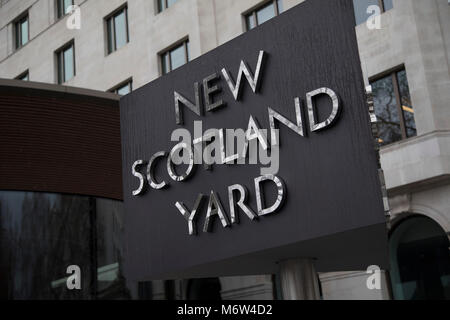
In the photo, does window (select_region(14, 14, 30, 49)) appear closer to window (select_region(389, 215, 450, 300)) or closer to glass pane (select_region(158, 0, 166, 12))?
glass pane (select_region(158, 0, 166, 12))

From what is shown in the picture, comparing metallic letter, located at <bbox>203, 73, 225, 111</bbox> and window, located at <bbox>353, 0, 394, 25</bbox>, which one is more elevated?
window, located at <bbox>353, 0, 394, 25</bbox>

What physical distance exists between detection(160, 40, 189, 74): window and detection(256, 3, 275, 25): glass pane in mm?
3796

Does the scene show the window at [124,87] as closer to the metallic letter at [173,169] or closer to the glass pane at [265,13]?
the glass pane at [265,13]

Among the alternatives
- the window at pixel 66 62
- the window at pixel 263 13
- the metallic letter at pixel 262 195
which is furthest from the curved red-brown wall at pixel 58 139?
the window at pixel 66 62

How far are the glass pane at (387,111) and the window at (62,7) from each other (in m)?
20.2

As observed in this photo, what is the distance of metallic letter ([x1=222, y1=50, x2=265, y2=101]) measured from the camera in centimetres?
1059

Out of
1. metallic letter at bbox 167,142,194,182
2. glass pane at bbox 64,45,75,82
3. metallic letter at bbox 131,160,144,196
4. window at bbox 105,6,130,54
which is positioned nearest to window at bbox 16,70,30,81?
glass pane at bbox 64,45,75,82

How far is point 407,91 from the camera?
22969 mm

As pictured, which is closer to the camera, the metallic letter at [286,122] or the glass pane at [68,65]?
the metallic letter at [286,122]

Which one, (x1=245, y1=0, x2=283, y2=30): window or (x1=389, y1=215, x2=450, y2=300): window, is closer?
(x1=389, y1=215, x2=450, y2=300): window

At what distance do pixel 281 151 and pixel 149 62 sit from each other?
870 inches

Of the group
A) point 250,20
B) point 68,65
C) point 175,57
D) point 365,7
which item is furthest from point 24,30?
point 365,7

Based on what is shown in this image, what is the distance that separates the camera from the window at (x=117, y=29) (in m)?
33.9

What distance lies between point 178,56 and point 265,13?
4.73m
